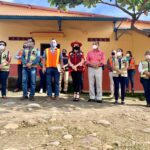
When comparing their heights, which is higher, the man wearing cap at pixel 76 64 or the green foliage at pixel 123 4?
the green foliage at pixel 123 4

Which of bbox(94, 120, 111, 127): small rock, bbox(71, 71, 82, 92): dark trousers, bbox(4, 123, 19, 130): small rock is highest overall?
bbox(71, 71, 82, 92): dark trousers

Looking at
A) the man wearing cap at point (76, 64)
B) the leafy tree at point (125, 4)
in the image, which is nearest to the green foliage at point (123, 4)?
the leafy tree at point (125, 4)

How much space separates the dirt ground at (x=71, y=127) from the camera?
6406 millimetres

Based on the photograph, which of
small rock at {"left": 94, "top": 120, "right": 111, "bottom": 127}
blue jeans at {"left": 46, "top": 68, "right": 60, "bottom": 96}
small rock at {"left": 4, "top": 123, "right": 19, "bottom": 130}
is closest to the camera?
small rock at {"left": 4, "top": 123, "right": 19, "bottom": 130}

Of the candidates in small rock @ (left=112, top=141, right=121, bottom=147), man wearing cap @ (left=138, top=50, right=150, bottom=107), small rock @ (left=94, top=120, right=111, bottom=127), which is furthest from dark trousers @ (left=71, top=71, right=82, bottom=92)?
small rock @ (left=112, top=141, right=121, bottom=147)

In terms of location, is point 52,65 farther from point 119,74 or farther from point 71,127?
point 71,127

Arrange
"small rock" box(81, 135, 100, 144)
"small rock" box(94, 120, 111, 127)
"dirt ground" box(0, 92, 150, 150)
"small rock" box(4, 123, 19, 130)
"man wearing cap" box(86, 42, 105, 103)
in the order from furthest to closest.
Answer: "man wearing cap" box(86, 42, 105, 103)
"small rock" box(94, 120, 111, 127)
"small rock" box(4, 123, 19, 130)
"small rock" box(81, 135, 100, 144)
"dirt ground" box(0, 92, 150, 150)

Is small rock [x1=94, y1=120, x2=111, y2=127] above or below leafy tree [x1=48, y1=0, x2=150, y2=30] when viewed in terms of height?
below

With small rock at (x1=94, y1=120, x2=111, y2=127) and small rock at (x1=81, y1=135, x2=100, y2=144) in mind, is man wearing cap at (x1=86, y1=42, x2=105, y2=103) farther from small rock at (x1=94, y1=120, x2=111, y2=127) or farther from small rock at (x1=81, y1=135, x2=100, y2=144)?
small rock at (x1=81, y1=135, x2=100, y2=144)

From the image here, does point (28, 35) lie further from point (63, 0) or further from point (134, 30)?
point (134, 30)

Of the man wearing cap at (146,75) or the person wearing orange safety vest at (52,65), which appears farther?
the man wearing cap at (146,75)

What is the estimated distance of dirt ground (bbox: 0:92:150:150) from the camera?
252 inches

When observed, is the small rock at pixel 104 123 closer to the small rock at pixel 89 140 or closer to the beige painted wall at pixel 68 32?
the small rock at pixel 89 140

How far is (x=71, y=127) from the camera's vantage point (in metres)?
7.35
